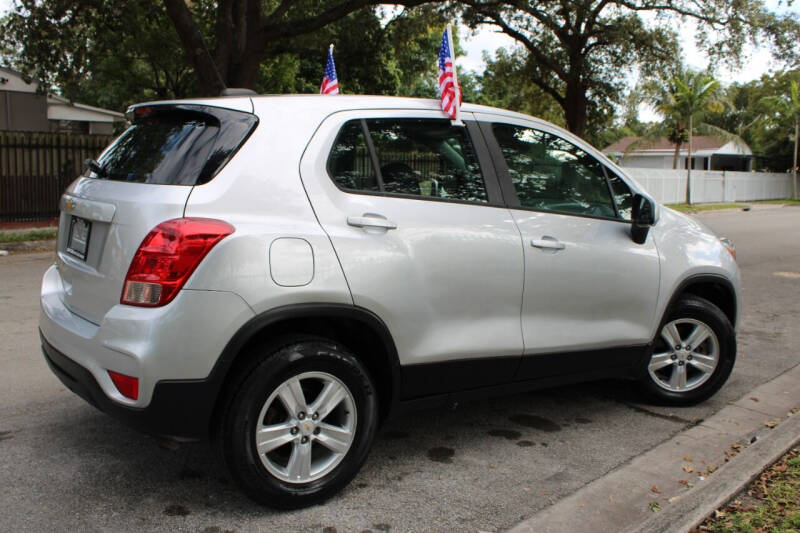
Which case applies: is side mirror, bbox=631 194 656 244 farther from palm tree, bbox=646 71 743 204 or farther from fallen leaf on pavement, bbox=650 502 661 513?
palm tree, bbox=646 71 743 204

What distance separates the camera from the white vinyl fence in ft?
116

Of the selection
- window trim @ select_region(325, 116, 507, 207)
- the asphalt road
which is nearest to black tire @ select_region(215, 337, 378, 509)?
the asphalt road

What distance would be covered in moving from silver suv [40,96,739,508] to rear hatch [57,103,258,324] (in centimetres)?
1

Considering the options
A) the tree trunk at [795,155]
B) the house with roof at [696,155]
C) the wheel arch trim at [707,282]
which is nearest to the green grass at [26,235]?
the wheel arch trim at [707,282]

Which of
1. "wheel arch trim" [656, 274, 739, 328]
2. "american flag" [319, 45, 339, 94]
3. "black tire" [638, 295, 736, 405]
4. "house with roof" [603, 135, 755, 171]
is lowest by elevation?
"black tire" [638, 295, 736, 405]

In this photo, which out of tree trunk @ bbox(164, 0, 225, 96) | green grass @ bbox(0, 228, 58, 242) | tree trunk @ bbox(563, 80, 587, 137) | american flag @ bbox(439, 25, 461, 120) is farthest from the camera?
tree trunk @ bbox(563, 80, 587, 137)

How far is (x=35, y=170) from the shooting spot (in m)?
15.5

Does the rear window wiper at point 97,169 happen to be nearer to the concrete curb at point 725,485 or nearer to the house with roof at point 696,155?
the concrete curb at point 725,485

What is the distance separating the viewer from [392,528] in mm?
3160

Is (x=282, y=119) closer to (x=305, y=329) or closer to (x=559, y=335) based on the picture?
(x=305, y=329)

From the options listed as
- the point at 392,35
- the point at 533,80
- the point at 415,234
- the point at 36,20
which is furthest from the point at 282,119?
the point at 533,80

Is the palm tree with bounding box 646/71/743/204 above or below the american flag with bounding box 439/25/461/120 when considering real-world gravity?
above

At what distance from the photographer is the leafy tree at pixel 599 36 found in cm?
1911

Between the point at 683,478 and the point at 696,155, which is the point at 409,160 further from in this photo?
the point at 696,155
